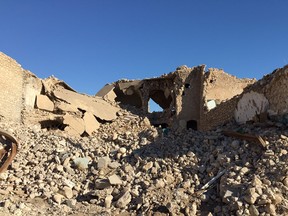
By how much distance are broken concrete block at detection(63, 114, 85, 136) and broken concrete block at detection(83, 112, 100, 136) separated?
0.87 feet

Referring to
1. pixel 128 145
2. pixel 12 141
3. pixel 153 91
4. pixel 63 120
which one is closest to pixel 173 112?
pixel 153 91

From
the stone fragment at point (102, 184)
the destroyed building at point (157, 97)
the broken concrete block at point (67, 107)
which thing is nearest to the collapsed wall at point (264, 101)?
the destroyed building at point (157, 97)

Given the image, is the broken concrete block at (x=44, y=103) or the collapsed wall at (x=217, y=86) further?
the collapsed wall at (x=217, y=86)

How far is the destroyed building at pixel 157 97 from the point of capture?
1026 centimetres

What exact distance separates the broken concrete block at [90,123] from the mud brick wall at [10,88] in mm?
3018

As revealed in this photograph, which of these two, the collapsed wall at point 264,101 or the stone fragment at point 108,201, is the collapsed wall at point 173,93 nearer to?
the collapsed wall at point 264,101

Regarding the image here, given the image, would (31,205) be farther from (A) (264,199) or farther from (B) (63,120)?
(B) (63,120)

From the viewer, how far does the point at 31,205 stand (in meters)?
7.10

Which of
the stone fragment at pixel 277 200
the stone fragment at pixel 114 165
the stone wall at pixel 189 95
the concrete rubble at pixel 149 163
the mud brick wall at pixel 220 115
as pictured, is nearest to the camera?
the stone fragment at pixel 277 200

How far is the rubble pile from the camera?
662cm

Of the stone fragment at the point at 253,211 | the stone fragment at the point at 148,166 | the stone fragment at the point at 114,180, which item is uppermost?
the stone fragment at the point at 148,166

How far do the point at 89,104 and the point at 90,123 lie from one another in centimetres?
175

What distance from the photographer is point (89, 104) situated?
53.4 feet

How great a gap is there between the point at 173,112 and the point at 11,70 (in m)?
9.88
